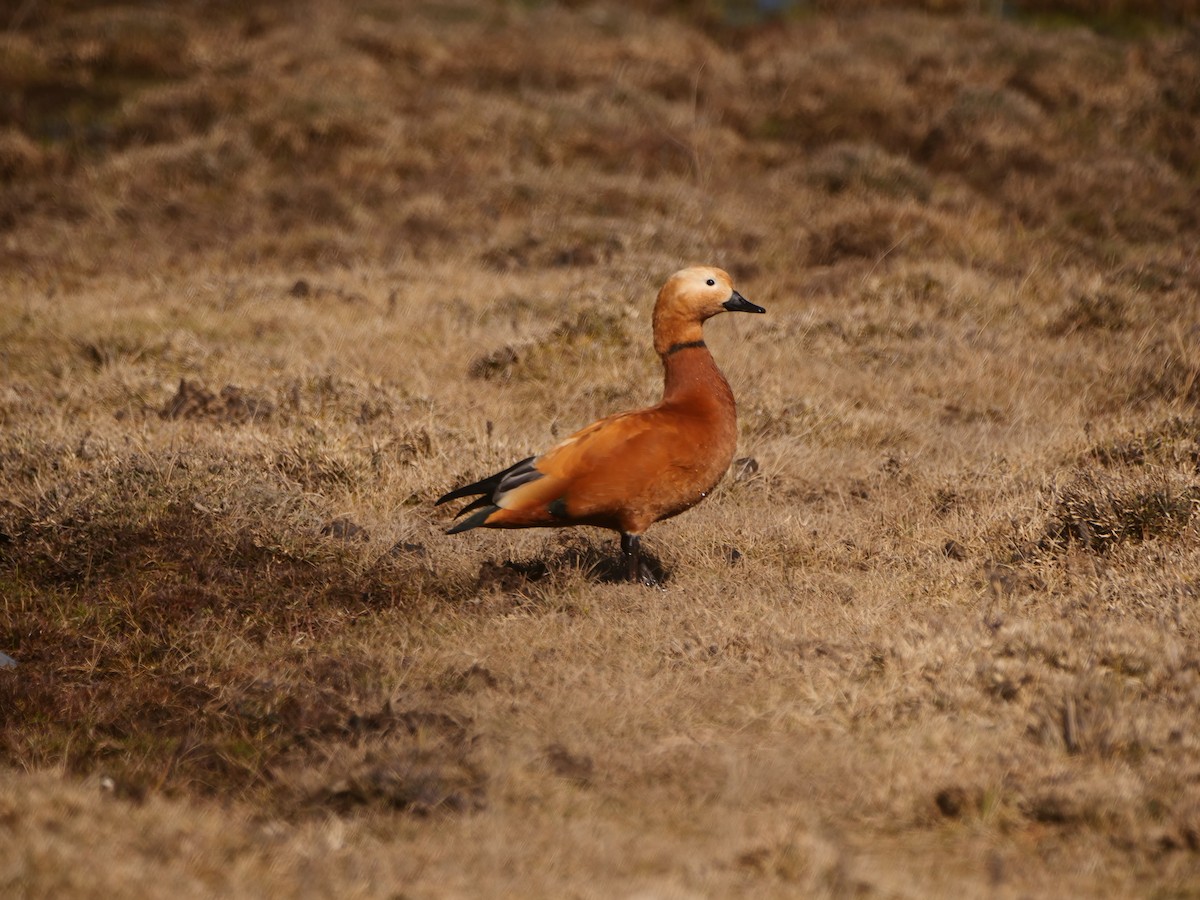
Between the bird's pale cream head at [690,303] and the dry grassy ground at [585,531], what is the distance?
1067mm

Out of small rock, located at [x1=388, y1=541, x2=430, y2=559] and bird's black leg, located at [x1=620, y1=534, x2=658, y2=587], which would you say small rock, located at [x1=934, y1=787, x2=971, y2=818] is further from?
small rock, located at [x1=388, y1=541, x2=430, y2=559]

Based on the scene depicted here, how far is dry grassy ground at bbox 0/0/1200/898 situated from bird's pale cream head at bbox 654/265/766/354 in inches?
42.0

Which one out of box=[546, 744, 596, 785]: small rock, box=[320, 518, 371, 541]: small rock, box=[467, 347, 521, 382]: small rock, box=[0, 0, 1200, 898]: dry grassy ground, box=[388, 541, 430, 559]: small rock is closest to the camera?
box=[0, 0, 1200, 898]: dry grassy ground

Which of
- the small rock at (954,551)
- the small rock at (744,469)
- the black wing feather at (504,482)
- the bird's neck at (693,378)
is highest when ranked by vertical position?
the bird's neck at (693,378)

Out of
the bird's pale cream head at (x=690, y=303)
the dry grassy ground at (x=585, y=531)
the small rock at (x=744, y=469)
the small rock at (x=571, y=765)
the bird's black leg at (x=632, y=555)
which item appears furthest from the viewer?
the small rock at (x=744, y=469)

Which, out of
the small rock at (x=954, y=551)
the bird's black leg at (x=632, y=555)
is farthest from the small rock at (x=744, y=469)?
the bird's black leg at (x=632, y=555)

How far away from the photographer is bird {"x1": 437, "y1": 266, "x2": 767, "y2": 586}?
214 inches

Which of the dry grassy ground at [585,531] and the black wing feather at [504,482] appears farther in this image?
the black wing feather at [504,482]

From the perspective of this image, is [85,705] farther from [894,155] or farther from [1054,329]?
[894,155]

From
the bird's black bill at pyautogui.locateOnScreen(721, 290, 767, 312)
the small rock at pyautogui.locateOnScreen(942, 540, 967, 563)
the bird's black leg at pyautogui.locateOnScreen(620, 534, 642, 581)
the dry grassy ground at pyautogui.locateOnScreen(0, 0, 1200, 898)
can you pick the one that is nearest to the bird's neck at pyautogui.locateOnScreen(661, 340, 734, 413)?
the bird's black bill at pyautogui.locateOnScreen(721, 290, 767, 312)

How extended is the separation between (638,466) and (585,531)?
4.93 ft

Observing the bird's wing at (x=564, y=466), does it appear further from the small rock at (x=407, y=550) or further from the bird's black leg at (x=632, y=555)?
the small rock at (x=407, y=550)

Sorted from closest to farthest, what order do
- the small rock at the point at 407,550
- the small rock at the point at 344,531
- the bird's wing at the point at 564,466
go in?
the bird's wing at the point at 564,466, the small rock at the point at 407,550, the small rock at the point at 344,531

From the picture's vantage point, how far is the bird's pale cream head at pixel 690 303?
19.3ft
